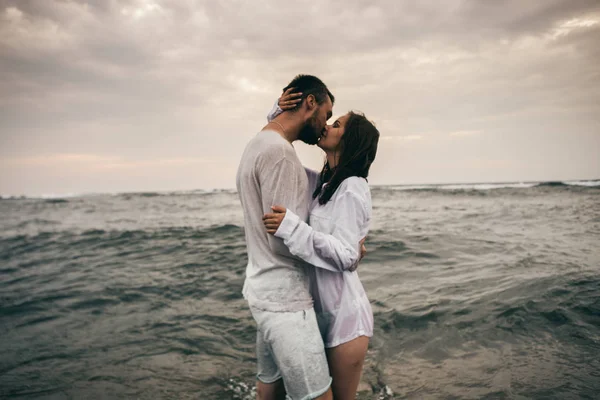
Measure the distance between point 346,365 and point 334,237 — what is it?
801 mm

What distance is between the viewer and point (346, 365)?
2.42 meters

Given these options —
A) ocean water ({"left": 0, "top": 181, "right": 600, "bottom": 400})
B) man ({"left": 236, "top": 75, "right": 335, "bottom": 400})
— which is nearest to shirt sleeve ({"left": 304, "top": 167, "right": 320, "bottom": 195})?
man ({"left": 236, "top": 75, "right": 335, "bottom": 400})

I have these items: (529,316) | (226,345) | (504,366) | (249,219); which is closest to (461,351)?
(504,366)

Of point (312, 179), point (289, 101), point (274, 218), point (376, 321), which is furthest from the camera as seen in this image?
point (376, 321)

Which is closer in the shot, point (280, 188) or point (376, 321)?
point (280, 188)

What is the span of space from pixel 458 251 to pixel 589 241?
3633mm

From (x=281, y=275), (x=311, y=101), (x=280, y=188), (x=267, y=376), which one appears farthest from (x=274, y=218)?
(x=267, y=376)

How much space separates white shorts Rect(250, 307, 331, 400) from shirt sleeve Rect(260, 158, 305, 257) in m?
0.40

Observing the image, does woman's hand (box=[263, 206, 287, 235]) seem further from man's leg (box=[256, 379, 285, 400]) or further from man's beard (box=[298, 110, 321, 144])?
man's leg (box=[256, 379, 285, 400])

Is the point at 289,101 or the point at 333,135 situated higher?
the point at 289,101

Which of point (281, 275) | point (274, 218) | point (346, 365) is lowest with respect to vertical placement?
point (346, 365)

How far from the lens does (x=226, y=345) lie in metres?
5.85

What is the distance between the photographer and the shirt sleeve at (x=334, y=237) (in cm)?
212

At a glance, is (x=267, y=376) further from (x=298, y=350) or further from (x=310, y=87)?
(x=310, y=87)
